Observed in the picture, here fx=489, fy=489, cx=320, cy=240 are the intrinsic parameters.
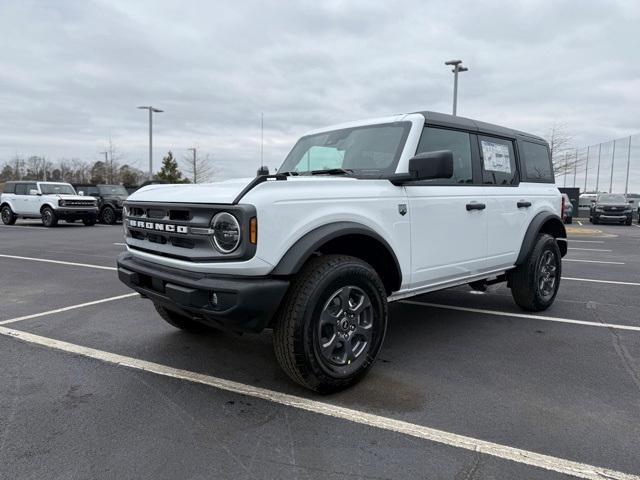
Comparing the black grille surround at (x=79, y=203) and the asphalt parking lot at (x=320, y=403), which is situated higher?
the black grille surround at (x=79, y=203)

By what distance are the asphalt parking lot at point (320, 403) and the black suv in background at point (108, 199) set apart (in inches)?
667

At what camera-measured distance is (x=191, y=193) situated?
10.5ft

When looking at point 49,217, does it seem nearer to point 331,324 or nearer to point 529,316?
point 529,316

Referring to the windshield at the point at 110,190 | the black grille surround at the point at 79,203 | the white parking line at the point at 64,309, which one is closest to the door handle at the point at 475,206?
the white parking line at the point at 64,309

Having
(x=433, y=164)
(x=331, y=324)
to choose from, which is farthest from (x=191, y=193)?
(x=433, y=164)

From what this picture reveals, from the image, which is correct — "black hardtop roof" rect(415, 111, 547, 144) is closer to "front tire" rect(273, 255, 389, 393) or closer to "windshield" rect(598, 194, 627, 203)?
"front tire" rect(273, 255, 389, 393)

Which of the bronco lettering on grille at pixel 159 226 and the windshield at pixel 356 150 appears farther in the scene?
the windshield at pixel 356 150

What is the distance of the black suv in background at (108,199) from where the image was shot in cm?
2130

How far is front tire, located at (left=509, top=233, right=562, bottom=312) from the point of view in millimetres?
5211

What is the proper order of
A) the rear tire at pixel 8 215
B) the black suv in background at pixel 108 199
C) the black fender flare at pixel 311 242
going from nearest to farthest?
the black fender flare at pixel 311 242 < the rear tire at pixel 8 215 < the black suv in background at pixel 108 199

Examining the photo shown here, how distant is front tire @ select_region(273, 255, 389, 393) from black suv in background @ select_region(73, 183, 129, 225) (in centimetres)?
1979

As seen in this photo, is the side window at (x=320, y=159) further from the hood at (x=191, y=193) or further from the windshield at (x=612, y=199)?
the windshield at (x=612, y=199)

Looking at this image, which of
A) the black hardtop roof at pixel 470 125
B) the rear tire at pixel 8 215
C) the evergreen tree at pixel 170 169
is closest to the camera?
the black hardtop roof at pixel 470 125

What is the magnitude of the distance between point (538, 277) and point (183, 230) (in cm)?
394
